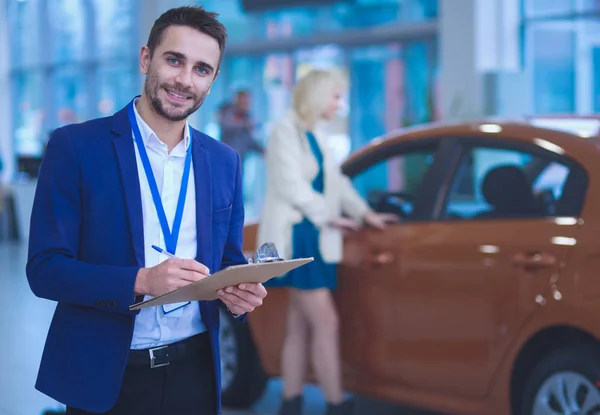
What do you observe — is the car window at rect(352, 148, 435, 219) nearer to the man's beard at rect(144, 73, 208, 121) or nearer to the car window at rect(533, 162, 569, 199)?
the car window at rect(533, 162, 569, 199)

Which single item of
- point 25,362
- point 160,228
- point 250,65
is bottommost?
point 25,362

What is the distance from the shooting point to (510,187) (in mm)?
4203

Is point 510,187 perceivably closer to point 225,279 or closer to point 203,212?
point 203,212

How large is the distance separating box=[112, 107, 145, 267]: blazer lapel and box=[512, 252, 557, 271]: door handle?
218 centimetres

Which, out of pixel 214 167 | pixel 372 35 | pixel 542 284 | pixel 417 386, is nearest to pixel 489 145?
pixel 542 284

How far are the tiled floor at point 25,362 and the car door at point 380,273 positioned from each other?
0.60 meters

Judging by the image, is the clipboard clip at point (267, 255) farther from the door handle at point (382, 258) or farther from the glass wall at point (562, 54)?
the glass wall at point (562, 54)

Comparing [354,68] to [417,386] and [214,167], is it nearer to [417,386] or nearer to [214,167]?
[417,386]

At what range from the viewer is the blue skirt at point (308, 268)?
458 cm

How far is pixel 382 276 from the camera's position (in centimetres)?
445

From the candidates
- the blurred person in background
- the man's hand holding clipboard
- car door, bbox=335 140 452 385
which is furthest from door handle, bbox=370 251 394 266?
the blurred person in background

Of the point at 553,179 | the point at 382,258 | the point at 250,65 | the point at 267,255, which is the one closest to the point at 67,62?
the point at 250,65

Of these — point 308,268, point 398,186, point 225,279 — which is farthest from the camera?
point 398,186

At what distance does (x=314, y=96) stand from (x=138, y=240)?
2.67 m
